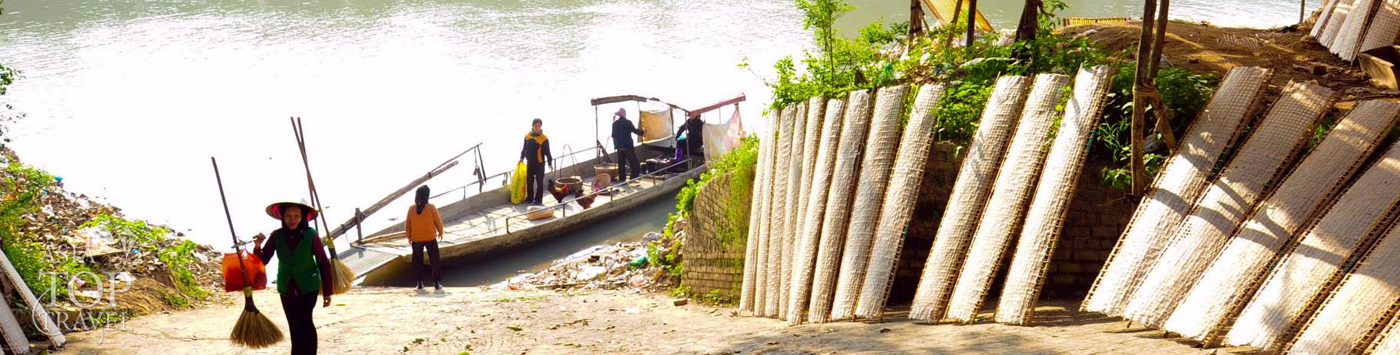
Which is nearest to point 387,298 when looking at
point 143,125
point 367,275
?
point 367,275

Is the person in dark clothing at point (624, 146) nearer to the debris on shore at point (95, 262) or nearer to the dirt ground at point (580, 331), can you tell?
the dirt ground at point (580, 331)

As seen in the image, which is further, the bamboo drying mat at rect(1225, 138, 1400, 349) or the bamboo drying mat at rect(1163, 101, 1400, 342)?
the bamboo drying mat at rect(1163, 101, 1400, 342)

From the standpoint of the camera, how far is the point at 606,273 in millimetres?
11070

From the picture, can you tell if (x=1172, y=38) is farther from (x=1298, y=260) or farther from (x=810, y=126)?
(x=1298, y=260)

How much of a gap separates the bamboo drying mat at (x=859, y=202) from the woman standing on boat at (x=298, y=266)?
268 cm

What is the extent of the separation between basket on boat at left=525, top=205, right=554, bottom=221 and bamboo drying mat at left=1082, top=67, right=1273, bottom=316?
30.0 feet

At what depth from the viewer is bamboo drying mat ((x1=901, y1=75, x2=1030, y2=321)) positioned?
5.63 metres

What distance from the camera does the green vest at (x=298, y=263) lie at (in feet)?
19.4

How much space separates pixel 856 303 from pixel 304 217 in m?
2.98

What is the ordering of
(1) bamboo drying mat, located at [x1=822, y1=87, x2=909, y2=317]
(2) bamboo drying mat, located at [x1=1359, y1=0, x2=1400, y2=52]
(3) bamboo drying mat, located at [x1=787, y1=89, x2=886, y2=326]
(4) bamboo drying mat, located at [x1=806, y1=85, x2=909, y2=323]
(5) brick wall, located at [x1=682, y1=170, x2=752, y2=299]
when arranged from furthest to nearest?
(5) brick wall, located at [x1=682, y1=170, x2=752, y2=299], (2) bamboo drying mat, located at [x1=1359, y1=0, x2=1400, y2=52], (3) bamboo drying mat, located at [x1=787, y1=89, x2=886, y2=326], (4) bamboo drying mat, located at [x1=806, y1=85, x2=909, y2=323], (1) bamboo drying mat, located at [x1=822, y1=87, x2=909, y2=317]

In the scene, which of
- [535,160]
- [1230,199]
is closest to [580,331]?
[1230,199]

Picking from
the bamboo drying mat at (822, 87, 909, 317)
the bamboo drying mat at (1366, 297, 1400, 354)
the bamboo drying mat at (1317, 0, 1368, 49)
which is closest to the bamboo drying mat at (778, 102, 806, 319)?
the bamboo drying mat at (822, 87, 909, 317)

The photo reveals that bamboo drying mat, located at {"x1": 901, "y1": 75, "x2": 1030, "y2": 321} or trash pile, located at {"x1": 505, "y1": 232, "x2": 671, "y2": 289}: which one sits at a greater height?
bamboo drying mat, located at {"x1": 901, "y1": 75, "x2": 1030, "y2": 321}

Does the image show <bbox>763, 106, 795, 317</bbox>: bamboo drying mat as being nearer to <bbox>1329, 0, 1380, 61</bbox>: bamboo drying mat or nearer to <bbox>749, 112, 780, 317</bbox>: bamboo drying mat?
<bbox>749, 112, 780, 317</bbox>: bamboo drying mat
